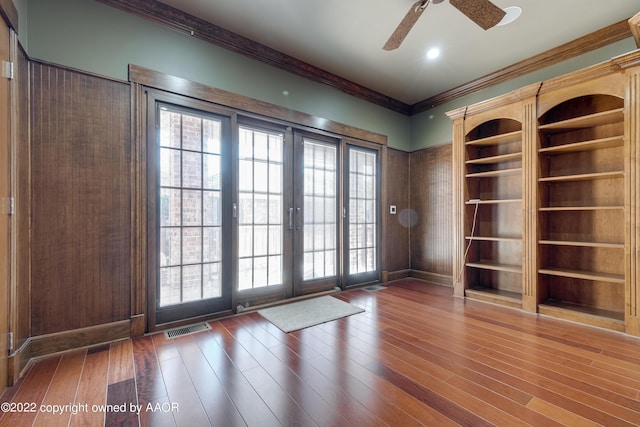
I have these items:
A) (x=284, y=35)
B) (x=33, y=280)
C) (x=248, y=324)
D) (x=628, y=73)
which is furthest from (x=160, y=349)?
(x=628, y=73)

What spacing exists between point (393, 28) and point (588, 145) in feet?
7.68

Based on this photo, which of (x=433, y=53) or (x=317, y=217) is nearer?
(x=433, y=53)

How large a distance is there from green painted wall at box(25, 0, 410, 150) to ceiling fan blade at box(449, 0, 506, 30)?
1995 millimetres

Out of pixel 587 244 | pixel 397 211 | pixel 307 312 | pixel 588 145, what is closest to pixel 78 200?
pixel 307 312

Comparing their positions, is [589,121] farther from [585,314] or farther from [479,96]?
[585,314]

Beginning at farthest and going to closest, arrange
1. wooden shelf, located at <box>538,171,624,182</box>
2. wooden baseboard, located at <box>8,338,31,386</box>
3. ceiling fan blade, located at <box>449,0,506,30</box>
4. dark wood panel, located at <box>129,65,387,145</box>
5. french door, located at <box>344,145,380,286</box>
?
french door, located at <box>344,145,380,286</box>, wooden shelf, located at <box>538,171,624,182</box>, dark wood panel, located at <box>129,65,387,145</box>, ceiling fan blade, located at <box>449,0,506,30</box>, wooden baseboard, located at <box>8,338,31,386</box>

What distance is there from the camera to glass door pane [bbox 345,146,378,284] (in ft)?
14.0

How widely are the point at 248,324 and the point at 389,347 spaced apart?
55.4 inches

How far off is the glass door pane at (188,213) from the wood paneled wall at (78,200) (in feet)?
0.97

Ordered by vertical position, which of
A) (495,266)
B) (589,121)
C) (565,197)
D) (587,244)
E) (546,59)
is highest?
(546,59)

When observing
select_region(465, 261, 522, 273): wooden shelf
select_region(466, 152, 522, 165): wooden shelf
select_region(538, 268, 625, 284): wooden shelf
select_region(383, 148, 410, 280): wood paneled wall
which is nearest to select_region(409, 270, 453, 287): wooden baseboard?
select_region(383, 148, 410, 280): wood paneled wall

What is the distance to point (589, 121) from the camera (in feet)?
9.27

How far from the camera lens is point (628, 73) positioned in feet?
8.25

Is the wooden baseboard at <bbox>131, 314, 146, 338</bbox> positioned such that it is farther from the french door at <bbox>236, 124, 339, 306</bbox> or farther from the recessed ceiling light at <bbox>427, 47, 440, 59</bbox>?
the recessed ceiling light at <bbox>427, 47, 440, 59</bbox>
